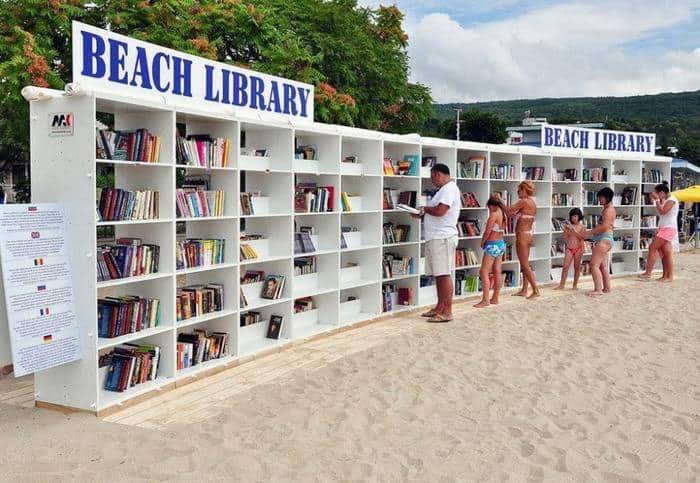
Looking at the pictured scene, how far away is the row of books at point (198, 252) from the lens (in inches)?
226

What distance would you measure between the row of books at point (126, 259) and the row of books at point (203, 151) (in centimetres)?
75

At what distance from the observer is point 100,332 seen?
5090 mm

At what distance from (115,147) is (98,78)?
1.60ft

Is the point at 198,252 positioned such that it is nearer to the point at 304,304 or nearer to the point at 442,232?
the point at 304,304

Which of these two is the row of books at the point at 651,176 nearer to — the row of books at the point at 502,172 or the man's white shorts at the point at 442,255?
the row of books at the point at 502,172

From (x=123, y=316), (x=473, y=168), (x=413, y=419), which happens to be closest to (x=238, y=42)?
(x=473, y=168)

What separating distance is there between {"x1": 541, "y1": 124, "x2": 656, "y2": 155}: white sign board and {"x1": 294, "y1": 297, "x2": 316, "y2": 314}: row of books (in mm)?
5324

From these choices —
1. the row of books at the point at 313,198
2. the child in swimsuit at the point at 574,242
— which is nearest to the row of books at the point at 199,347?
the row of books at the point at 313,198

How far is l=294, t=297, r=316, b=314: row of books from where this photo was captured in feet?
24.5

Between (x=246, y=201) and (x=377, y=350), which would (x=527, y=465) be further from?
(x=246, y=201)

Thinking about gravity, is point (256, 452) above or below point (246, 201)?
below

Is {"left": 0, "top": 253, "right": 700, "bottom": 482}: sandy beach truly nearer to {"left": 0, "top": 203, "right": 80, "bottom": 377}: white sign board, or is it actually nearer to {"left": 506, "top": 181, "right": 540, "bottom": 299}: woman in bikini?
{"left": 0, "top": 203, "right": 80, "bottom": 377}: white sign board

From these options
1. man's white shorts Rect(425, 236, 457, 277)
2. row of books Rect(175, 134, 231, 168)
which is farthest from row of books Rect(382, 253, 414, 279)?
row of books Rect(175, 134, 231, 168)

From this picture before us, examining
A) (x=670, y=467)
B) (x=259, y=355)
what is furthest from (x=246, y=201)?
(x=670, y=467)
